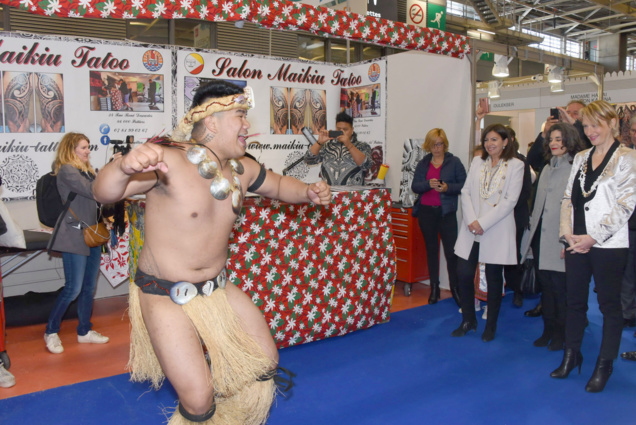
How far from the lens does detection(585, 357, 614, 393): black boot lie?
3.22 m

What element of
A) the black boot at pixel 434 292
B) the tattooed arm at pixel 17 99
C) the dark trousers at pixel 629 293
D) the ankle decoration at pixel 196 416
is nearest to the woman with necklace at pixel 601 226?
the dark trousers at pixel 629 293

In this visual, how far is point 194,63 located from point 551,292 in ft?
12.7

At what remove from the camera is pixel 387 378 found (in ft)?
11.3

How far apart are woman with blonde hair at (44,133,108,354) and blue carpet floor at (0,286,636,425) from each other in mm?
828

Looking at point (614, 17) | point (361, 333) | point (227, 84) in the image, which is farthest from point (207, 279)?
point (614, 17)

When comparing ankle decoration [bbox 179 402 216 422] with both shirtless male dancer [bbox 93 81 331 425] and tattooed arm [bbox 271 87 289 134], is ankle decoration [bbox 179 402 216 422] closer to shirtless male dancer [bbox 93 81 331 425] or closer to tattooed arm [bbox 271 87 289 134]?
shirtless male dancer [bbox 93 81 331 425]

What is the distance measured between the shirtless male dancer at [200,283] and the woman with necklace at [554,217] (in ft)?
7.43

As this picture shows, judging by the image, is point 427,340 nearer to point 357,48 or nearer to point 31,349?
point 31,349

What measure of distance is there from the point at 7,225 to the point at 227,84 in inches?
80.9

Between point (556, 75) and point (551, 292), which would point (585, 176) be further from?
point (556, 75)

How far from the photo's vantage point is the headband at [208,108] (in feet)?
7.59

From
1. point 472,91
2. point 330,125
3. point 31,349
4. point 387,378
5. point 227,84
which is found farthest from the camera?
point 330,125

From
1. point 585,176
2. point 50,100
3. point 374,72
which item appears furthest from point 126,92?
point 585,176

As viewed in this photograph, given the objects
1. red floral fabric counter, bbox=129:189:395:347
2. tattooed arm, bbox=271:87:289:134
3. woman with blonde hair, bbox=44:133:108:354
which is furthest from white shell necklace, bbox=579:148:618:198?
tattooed arm, bbox=271:87:289:134
